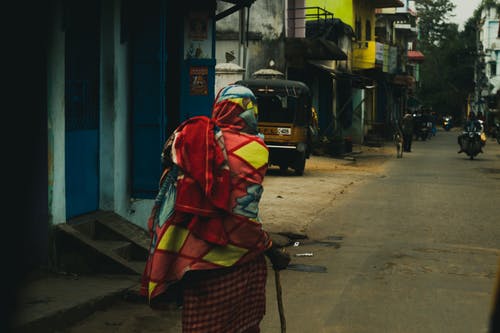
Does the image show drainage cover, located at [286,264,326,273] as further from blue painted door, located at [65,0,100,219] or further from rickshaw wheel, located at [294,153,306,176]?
→ rickshaw wheel, located at [294,153,306,176]

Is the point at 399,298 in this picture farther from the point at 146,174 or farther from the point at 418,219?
the point at 418,219

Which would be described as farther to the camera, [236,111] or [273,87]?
[273,87]

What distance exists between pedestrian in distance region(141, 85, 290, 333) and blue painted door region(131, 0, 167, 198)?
5.60 metres

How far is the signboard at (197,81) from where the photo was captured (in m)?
11.8

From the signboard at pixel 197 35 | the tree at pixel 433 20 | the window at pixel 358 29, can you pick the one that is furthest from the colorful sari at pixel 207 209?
the tree at pixel 433 20

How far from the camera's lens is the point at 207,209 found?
14.5 feet

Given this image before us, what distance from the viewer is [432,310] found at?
7461mm

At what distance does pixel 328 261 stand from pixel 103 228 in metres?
2.61

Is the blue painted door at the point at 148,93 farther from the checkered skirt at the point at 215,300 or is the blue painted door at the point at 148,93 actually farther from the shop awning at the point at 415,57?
the shop awning at the point at 415,57

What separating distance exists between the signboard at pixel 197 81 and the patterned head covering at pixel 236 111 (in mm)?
7098

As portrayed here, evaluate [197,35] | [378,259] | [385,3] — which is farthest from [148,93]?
[385,3]

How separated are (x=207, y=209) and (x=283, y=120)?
18296mm

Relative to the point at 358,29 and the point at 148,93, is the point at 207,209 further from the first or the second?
the point at 358,29

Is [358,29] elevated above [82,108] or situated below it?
above
